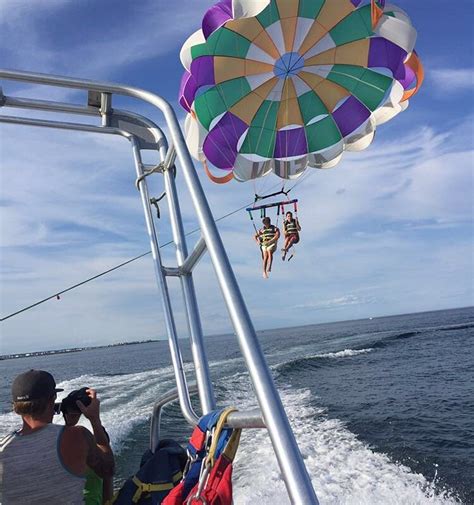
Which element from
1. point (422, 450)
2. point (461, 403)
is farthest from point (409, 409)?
point (422, 450)

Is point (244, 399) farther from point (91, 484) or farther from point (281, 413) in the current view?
point (281, 413)

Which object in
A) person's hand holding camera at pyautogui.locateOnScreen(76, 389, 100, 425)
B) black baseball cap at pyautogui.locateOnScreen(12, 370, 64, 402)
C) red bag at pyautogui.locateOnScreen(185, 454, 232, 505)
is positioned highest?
black baseball cap at pyautogui.locateOnScreen(12, 370, 64, 402)

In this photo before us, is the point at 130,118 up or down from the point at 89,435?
up

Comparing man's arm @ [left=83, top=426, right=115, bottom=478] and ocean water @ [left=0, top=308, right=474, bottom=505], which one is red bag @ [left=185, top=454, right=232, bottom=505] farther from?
ocean water @ [left=0, top=308, right=474, bottom=505]

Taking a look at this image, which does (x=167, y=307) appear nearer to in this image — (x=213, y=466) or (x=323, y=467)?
(x=213, y=466)

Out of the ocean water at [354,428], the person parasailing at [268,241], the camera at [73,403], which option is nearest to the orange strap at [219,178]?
the person parasailing at [268,241]

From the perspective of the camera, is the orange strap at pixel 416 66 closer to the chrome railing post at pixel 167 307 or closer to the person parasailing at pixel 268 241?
the person parasailing at pixel 268 241

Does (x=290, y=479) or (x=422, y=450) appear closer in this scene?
(x=290, y=479)

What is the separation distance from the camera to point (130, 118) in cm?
279

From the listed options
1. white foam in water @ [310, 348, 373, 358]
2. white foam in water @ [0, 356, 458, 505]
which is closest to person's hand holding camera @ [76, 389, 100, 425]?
white foam in water @ [0, 356, 458, 505]

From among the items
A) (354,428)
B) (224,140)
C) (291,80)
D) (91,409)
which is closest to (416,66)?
(291,80)

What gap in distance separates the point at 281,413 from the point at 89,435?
1.12 m

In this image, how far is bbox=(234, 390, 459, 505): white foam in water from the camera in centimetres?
829

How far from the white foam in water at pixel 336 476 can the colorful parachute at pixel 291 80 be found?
519 cm
